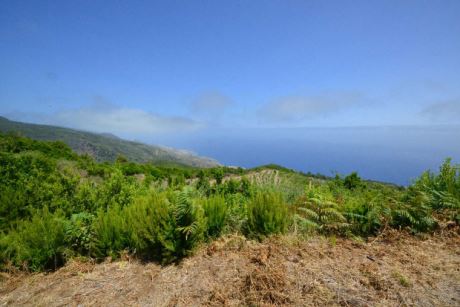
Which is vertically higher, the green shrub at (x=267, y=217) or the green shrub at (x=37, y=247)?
the green shrub at (x=267, y=217)

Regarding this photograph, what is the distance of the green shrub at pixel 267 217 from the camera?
374cm

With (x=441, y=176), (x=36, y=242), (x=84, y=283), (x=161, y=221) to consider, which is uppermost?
(x=441, y=176)

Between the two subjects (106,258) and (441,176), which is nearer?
(106,258)

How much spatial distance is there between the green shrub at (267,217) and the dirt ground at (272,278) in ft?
0.85

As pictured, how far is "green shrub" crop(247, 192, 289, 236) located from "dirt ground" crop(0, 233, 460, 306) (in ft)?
0.85

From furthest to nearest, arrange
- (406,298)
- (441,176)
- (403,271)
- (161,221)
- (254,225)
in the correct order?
(441,176), (254,225), (161,221), (403,271), (406,298)

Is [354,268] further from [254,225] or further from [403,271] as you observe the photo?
[254,225]

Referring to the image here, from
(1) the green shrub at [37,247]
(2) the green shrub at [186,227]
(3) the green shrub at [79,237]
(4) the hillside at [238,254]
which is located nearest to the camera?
(4) the hillside at [238,254]

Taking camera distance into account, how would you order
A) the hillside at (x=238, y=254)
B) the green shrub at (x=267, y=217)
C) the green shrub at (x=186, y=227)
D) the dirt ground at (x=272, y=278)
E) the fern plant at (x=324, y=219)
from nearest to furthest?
the dirt ground at (x=272, y=278)
the hillside at (x=238, y=254)
the green shrub at (x=186, y=227)
the green shrub at (x=267, y=217)
the fern plant at (x=324, y=219)

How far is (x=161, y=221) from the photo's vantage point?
11.0 feet

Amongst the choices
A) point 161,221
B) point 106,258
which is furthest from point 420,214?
point 106,258

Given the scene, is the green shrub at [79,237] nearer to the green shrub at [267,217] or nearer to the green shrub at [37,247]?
the green shrub at [37,247]

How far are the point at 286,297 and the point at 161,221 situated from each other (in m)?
1.87

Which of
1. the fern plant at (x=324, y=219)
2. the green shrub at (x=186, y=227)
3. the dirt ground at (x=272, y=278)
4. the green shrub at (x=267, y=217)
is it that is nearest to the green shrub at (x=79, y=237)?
the dirt ground at (x=272, y=278)
